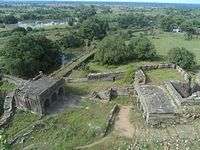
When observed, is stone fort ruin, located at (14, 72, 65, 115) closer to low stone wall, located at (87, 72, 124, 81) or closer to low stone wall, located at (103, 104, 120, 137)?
low stone wall, located at (103, 104, 120, 137)

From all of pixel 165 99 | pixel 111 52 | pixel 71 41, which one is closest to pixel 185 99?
pixel 165 99

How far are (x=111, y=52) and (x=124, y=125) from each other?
86.1 feet

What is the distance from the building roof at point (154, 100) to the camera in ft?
92.1

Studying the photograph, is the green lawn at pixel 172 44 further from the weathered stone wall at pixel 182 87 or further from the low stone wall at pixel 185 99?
the low stone wall at pixel 185 99

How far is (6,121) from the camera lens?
29.5 meters

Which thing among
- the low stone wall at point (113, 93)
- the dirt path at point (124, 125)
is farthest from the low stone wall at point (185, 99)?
the low stone wall at point (113, 93)

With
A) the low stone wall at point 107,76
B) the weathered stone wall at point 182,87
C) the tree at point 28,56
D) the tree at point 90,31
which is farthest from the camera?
the tree at point 90,31

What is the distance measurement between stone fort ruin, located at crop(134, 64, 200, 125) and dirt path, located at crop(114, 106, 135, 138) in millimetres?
1445

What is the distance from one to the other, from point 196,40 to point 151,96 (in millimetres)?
58949

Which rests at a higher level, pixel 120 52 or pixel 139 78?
pixel 139 78

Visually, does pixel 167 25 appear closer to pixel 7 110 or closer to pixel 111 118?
pixel 111 118

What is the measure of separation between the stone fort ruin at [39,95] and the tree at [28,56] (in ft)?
47.6

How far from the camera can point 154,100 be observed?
30062 mm

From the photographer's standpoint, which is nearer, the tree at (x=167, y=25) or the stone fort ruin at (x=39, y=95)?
the stone fort ruin at (x=39, y=95)
